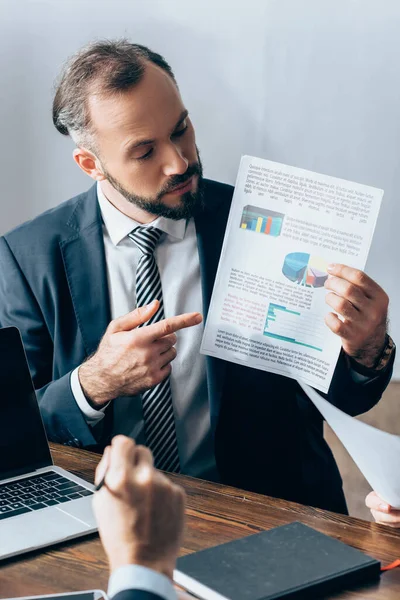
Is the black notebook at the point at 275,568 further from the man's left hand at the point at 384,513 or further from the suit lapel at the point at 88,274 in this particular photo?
the suit lapel at the point at 88,274

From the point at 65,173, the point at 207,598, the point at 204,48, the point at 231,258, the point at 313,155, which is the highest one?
the point at 204,48

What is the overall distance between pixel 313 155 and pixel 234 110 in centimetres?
25

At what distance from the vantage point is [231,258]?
141 centimetres

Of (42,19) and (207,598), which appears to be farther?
(42,19)

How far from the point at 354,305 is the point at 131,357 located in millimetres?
404

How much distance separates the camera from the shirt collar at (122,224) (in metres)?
1.66

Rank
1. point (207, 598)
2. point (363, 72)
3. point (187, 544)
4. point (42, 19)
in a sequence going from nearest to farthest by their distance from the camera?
point (207, 598) → point (187, 544) → point (363, 72) → point (42, 19)

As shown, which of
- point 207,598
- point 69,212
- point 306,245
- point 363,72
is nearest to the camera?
point 207,598

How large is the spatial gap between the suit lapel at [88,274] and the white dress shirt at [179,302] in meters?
0.03

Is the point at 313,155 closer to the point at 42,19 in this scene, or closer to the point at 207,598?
the point at 42,19

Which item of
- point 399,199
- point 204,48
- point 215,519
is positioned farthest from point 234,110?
point 215,519

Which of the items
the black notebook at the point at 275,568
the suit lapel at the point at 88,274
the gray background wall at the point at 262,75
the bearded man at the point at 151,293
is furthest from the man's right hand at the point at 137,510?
the gray background wall at the point at 262,75

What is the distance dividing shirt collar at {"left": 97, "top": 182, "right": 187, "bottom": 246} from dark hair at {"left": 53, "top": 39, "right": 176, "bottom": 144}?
0.58 ft

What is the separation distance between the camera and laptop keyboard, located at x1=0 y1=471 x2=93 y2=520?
1.14 metres
